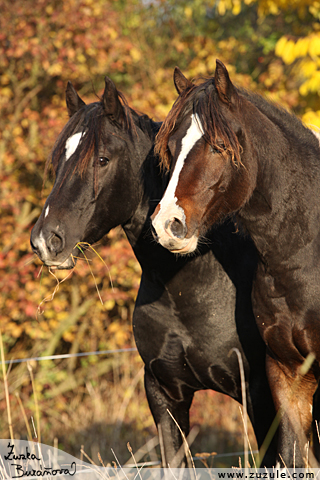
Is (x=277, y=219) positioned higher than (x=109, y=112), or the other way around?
(x=109, y=112)

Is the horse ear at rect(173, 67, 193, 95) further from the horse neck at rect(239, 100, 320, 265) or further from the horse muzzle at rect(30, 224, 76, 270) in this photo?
the horse muzzle at rect(30, 224, 76, 270)

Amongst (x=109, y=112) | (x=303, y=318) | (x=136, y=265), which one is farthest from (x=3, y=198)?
(x=303, y=318)

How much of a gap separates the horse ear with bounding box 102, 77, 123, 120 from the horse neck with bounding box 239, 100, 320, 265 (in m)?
0.76

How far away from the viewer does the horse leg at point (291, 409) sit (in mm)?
2379

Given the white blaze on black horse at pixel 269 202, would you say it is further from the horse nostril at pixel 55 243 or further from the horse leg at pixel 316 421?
the horse nostril at pixel 55 243

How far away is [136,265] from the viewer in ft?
21.1

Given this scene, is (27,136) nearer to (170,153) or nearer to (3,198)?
(3,198)

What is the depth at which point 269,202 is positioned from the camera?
7.82ft

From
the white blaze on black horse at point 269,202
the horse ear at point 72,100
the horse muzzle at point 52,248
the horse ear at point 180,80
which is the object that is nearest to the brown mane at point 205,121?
the white blaze on black horse at point 269,202

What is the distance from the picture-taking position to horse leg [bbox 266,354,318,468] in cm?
238

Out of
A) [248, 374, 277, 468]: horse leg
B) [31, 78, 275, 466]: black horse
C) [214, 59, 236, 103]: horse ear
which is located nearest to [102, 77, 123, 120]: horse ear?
[31, 78, 275, 466]: black horse

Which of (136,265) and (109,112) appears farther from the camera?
(136,265)

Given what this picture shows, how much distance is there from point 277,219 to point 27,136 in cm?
534

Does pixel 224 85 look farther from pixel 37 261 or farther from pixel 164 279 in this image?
pixel 37 261
